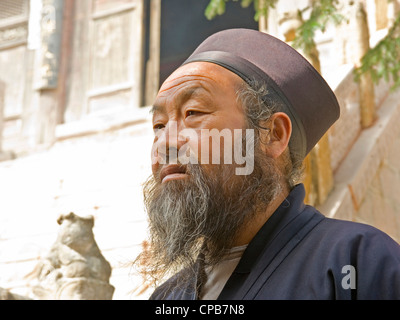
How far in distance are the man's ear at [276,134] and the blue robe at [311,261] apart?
0.52ft

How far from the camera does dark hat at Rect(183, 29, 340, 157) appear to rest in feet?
7.09

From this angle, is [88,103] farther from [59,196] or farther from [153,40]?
[59,196]

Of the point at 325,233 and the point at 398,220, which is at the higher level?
the point at 398,220

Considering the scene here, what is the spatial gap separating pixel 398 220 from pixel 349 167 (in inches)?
32.3

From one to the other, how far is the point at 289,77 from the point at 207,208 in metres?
0.51

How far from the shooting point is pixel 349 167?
17.8ft

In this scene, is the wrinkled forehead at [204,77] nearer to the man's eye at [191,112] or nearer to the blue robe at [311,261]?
the man's eye at [191,112]

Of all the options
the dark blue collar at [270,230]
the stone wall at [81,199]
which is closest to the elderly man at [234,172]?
the dark blue collar at [270,230]

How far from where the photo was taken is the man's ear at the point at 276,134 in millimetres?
2139

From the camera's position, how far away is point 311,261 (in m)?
1.76

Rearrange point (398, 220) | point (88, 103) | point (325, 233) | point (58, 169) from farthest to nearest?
1. point (88, 103)
2. point (58, 169)
3. point (398, 220)
4. point (325, 233)

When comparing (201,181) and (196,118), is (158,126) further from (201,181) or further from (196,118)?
(201,181)

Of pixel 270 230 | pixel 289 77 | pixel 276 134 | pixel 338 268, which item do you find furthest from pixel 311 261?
pixel 289 77
